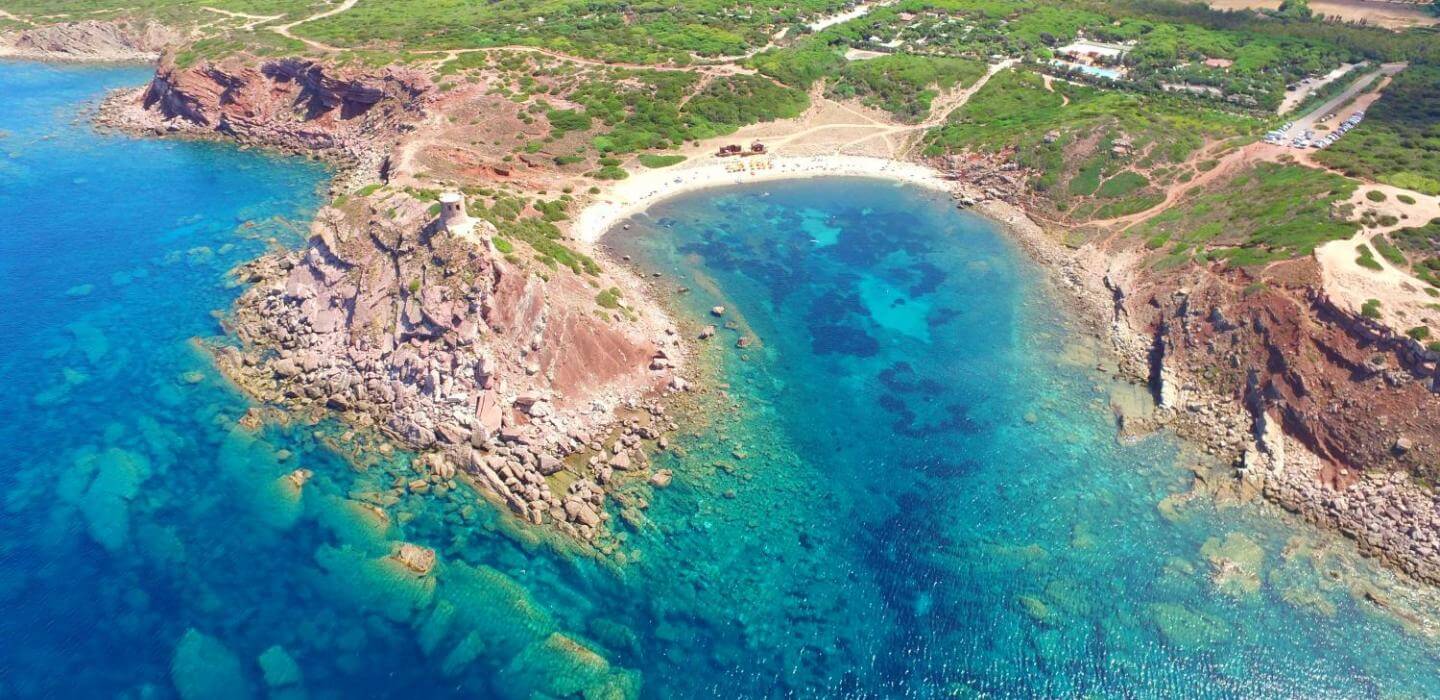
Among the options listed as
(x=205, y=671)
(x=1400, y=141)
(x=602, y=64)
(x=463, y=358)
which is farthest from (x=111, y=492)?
(x=1400, y=141)

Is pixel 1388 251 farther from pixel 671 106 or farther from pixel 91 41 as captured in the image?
pixel 91 41

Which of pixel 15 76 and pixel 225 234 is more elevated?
pixel 15 76

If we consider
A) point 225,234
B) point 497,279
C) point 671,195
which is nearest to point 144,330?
point 225,234

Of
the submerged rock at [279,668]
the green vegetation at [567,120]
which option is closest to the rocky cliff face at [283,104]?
the green vegetation at [567,120]

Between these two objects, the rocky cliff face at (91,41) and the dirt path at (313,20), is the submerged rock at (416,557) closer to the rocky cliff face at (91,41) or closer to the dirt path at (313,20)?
the dirt path at (313,20)

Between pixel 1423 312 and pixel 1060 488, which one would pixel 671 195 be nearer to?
pixel 1060 488

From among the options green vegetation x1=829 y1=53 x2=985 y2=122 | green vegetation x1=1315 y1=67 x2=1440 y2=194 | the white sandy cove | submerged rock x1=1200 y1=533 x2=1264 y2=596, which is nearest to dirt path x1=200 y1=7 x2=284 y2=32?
the white sandy cove
